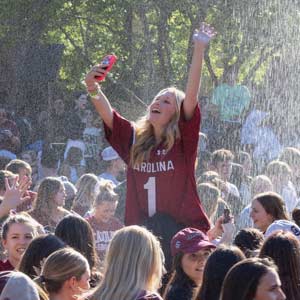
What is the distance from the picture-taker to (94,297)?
5156 millimetres

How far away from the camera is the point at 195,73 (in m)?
6.95

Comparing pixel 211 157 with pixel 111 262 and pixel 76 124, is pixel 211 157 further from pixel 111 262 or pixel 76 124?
pixel 111 262

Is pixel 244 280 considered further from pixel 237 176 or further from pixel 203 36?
pixel 237 176

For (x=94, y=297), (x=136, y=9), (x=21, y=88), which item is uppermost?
(x=136, y=9)

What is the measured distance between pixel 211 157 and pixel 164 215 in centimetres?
Answer: 538

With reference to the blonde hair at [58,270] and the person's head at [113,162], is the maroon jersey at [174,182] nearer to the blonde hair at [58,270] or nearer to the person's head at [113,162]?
the blonde hair at [58,270]

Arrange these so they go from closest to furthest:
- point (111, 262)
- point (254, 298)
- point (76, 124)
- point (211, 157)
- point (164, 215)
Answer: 1. point (254, 298)
2. point (111, 262)
3. point (164, 215)
4. point (211, 157)
5. point (76, 124)

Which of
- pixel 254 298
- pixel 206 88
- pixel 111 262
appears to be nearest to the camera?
pixel 254 298

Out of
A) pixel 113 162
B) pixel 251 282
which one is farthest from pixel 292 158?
pixel 251 282

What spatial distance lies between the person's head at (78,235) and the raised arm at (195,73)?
3.20ft

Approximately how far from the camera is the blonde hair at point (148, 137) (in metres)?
→ 7.05

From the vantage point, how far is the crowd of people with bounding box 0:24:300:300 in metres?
5.24

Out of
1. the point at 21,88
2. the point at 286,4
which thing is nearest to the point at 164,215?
the point at 21,88

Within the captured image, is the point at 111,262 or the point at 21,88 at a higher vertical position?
the point at 21,88
